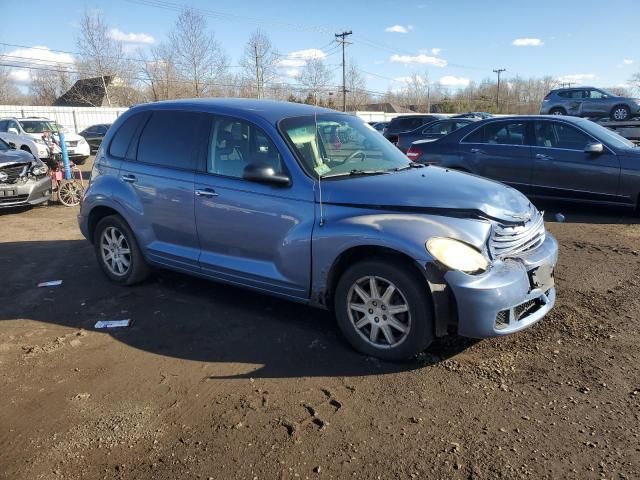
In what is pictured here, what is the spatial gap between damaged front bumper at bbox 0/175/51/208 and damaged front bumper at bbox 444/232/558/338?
967cm

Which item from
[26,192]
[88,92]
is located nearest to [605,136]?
[26,192]

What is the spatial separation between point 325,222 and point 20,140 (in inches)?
648

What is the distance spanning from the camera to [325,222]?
3.93 meters

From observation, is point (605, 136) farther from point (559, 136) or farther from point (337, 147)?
point (337, 147)

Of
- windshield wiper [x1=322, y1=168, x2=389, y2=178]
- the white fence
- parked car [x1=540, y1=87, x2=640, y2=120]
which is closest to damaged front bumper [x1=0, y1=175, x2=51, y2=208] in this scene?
windshield wiper [x1=322, y1=168, x2=389, y2=178]

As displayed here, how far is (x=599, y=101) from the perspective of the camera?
74.5ft

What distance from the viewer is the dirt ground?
273cm

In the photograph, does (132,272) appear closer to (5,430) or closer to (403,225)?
(5,430)

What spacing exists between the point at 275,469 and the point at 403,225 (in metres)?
1.76

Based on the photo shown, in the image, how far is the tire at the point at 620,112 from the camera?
2208 centimetres

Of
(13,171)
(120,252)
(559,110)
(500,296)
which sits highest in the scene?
(559,110)

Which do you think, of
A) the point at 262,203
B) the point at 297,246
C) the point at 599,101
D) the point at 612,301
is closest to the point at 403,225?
the point at 297,246

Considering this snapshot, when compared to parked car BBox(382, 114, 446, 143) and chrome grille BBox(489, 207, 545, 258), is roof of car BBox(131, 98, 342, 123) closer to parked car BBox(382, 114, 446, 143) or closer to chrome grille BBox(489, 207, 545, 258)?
chrome grille BBox(489, 207, 545, 258)

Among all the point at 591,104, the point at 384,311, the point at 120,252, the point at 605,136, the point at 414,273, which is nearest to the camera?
the point at 414,273
